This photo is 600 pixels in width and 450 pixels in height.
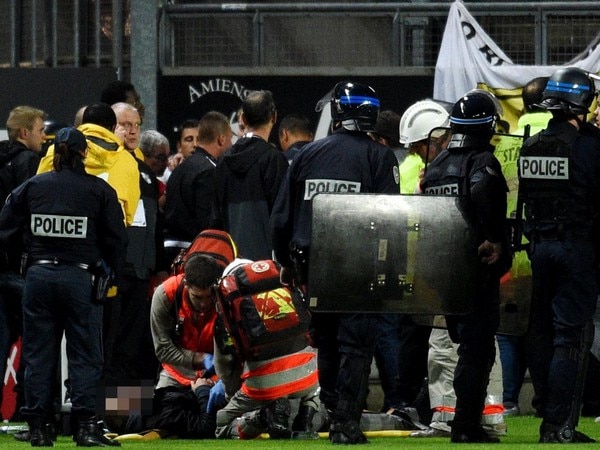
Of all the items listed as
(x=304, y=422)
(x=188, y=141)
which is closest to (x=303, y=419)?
(x=304, y=422)

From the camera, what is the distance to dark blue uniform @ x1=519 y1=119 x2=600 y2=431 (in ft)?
31.7

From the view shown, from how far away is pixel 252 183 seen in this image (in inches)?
470

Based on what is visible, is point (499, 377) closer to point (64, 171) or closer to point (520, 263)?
point (520, 263)

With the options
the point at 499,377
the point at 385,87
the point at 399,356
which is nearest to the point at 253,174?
the point at 399,356

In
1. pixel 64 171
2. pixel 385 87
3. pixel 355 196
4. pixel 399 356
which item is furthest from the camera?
pixel 385 87

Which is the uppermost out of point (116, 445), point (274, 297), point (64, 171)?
point (64, 171)

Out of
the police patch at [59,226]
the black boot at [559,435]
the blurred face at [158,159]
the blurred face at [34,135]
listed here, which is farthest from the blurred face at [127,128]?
the black boot at [559,435]

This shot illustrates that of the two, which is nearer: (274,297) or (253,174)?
(274,297)

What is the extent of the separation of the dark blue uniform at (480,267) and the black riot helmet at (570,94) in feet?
1.46

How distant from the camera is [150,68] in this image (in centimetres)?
1591

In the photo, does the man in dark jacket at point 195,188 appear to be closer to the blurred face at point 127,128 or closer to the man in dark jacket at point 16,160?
the blurred face at point 127,128

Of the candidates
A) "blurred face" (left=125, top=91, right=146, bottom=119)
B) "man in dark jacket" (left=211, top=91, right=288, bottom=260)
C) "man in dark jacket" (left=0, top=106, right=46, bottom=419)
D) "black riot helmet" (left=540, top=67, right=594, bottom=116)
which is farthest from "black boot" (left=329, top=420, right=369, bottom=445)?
"blurred face" (left=125, top=91, right=146, bottom=119)

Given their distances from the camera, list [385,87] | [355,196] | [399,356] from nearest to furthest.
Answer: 1. [355,196]
2. [399,356]
3. [385,87]

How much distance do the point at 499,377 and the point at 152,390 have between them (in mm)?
2055
